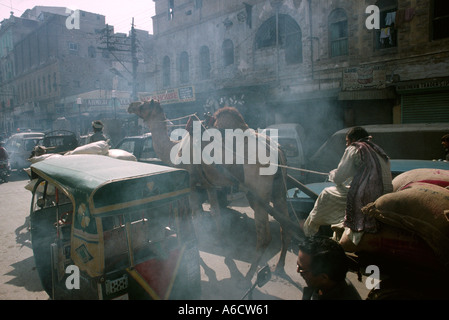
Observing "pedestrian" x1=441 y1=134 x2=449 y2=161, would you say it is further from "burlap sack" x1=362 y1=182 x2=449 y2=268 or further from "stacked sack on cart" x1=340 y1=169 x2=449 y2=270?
"burlap sack" x1=362 y1=182 x2=449 y2=268

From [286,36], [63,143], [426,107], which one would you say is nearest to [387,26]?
[426,107]

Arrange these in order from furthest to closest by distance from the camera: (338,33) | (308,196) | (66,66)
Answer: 1. (66,66)
2. (338,33)
3. (308,196)

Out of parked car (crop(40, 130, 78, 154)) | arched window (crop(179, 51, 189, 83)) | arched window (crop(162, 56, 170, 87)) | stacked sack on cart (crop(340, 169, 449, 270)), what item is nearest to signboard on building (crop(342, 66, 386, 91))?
arched window (crop(179, 51, 189, 83))

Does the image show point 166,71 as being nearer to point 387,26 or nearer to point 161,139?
point 387,26

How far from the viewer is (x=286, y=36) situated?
1670 cm

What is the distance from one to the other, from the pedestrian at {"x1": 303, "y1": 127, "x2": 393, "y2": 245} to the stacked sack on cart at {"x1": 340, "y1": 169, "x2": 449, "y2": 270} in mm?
204

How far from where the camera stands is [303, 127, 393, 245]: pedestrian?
3266mm

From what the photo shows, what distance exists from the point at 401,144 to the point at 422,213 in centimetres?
593

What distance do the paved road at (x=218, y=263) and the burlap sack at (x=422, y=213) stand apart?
89.2 inches

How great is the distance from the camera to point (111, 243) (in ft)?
11.9
